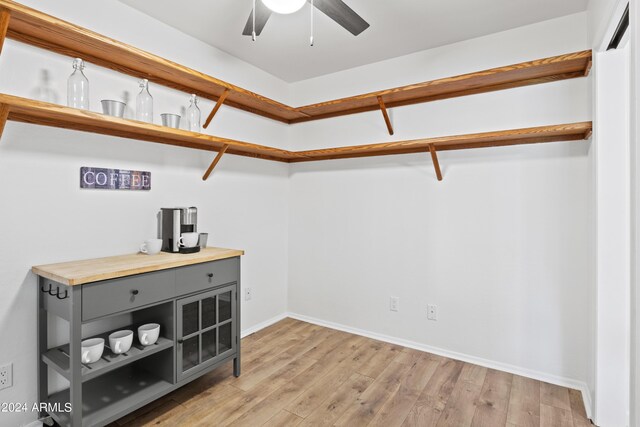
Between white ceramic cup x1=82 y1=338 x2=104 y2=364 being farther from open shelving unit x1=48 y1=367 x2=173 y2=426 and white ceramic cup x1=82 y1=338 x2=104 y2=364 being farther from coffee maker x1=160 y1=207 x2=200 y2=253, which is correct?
coffee maker x1=160 y1=207 x2=200 y2=253

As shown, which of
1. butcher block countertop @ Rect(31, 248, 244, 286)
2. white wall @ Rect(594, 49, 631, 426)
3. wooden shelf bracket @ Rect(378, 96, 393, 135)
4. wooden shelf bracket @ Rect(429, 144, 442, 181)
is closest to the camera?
butcher block countertop @ Rect(31, 248, 244, 286)

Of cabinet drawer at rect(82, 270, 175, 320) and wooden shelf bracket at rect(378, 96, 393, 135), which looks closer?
cabinet drawer at rect(82, 270, 175, 320)

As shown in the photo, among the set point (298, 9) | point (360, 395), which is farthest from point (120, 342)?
point (298, 9)

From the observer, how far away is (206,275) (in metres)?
2.17

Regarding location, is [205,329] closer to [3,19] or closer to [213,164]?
[213,164]

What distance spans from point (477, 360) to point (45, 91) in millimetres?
3220

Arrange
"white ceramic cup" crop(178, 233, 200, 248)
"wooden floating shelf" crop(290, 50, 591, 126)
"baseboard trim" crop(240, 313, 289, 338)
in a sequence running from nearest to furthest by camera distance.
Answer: "wooden floating shelf" crop(290, 50, 591, 126), "white ceramic cup" crop(178, 233, 200, 248), "baseboard trim" crop(240, 313, 289, 338)

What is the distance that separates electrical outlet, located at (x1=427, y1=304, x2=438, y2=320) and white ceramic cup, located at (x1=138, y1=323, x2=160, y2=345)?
6.45 ft

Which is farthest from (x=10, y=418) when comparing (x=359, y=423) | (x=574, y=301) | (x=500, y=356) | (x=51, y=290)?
(x=574, y=301)

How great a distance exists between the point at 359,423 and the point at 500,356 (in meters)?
1.24

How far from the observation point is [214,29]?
2.46 meters

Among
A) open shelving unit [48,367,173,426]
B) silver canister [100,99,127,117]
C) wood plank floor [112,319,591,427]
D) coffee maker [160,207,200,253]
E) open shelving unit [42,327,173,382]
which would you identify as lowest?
wood plank floor [112,319,591,427]

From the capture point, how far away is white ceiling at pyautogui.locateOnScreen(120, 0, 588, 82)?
2178 mm

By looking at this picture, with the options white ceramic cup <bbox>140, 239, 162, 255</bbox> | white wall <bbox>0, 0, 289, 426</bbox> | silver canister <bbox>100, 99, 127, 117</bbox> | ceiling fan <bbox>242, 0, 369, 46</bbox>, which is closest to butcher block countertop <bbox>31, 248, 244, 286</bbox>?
white ceramic cup <bbox>140, 239, 162, 255</bbox>
